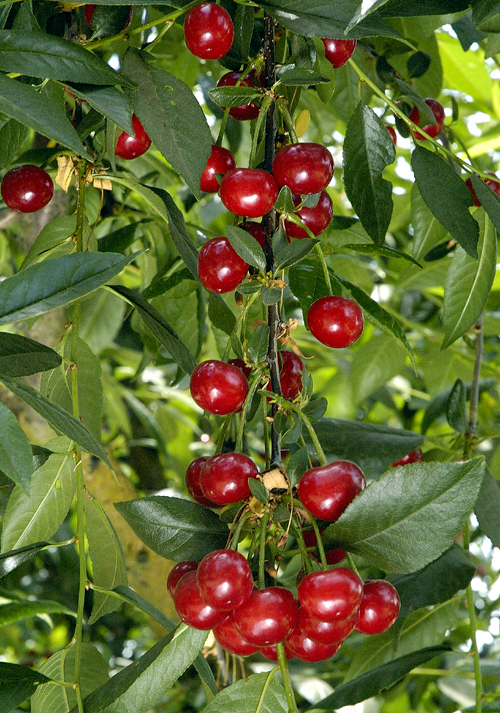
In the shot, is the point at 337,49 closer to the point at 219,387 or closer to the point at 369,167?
the point at 369,167

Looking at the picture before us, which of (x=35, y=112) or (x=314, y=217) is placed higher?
(x=35, y=112)

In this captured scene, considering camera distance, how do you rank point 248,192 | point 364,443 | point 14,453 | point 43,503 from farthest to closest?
point 364,443, point 43,503, point 248,192, point 14,453

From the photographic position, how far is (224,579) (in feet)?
1.28

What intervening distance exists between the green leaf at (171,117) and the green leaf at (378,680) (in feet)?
1.48

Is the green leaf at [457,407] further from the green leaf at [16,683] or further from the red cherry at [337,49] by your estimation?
the green leaf at [16,683]

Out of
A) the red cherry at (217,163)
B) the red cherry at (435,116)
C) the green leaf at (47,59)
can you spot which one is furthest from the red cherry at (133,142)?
the red cherry at (435,116)

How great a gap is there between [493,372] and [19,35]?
3.06 feet

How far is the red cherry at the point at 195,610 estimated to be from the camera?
429mm

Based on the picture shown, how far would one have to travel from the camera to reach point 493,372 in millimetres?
1151

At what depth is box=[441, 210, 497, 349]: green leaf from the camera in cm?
65

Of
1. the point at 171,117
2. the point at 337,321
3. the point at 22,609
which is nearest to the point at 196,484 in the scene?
the point at 337,321

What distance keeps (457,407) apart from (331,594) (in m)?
0.52

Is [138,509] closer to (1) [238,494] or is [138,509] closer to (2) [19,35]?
(1) [238,494]

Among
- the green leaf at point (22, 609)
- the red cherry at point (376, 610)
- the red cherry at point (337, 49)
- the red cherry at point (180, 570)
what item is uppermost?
the red cherry at point (337, 49)
